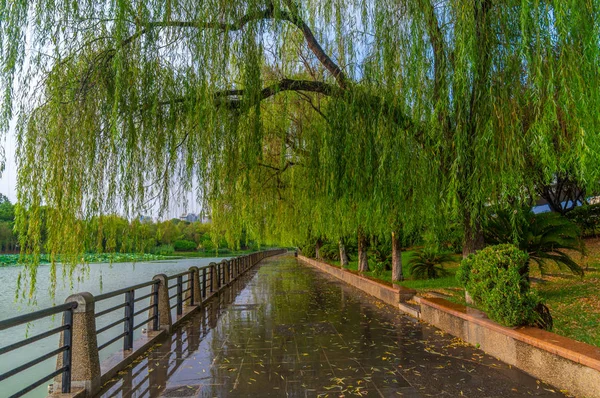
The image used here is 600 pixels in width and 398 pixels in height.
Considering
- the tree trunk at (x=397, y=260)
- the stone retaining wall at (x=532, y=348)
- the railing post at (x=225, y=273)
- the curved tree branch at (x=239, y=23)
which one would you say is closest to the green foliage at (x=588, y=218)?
the tree trunk at (x=397, y=260)

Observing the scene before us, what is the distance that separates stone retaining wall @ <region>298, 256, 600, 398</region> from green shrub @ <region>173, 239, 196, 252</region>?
276 ft

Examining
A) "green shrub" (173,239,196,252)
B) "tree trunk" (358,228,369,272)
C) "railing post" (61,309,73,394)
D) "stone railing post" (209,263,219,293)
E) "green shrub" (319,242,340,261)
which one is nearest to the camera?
"railing post" (61,309,73,394)

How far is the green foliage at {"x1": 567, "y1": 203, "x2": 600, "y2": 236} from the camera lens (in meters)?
19.1

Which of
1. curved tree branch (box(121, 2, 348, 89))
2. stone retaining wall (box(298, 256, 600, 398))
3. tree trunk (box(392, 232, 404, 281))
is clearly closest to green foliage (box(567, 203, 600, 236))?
tree trunk (box(392, 232, 404, 281))

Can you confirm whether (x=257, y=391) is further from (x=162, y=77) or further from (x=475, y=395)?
(x=162, y=77)

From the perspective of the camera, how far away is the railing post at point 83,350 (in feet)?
14.4

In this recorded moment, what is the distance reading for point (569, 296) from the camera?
10.4 meters

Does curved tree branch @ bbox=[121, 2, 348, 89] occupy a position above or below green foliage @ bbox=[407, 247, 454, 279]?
above

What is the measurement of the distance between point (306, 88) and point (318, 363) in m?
4.66

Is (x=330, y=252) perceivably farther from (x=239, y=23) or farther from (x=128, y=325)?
(x=239, y=23)

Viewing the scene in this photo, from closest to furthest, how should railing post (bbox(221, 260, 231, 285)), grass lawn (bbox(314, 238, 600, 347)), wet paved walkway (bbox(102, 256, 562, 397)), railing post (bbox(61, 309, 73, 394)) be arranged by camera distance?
railing post (bbox(61, 309, 73, 394))
wet paved walkway (bbox(102, 256, 562, 397))
grass lawn (bbox(314, 238, 600, 347))
railing post (bbox(221, 260, 231, 285))

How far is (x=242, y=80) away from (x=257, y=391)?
4.50 meters

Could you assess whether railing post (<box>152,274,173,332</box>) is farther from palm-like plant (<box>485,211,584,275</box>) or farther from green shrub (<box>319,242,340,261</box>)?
green shrub (<box>319,242,340,261</box>)

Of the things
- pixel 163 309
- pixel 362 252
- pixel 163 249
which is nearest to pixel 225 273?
pixel 362 252
